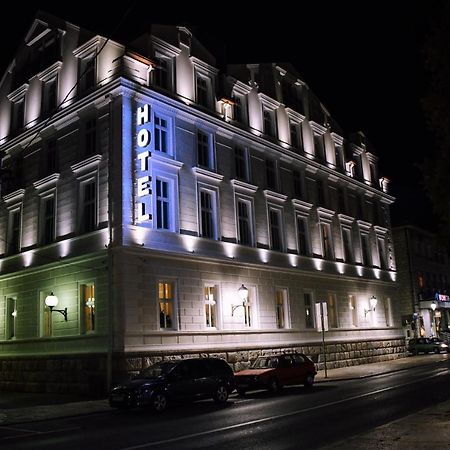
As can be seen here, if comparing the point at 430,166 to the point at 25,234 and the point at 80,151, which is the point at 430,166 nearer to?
the point at 80,151

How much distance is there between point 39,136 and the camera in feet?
94.3

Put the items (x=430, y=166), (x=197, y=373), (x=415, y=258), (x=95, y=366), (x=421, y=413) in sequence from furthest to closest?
(x=415, y=258)
(x=95, y=366)
(x=197, y=373)
(x=421, y=413)
(x=430, y=166)

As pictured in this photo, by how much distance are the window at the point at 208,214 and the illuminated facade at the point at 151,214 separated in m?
0.07

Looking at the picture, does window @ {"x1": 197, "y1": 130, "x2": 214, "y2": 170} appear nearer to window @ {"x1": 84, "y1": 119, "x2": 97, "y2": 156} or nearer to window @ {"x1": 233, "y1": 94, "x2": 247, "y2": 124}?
window @ {"x1": 233, "y1": 94, "x2": 247, "y2": 124}

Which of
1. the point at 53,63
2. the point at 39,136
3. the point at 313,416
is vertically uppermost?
the point at 53,63

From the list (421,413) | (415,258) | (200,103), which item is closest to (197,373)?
(421,413)

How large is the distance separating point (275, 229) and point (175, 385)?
1611 cm

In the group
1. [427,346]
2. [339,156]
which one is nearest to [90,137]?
[339,156]

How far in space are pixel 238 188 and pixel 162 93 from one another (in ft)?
22.1

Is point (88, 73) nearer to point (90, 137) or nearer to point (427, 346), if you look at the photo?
point (90, 137)

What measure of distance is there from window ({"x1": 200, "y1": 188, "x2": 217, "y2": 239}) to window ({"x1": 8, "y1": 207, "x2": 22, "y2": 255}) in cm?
998

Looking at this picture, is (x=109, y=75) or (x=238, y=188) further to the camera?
(x=238, y=188)

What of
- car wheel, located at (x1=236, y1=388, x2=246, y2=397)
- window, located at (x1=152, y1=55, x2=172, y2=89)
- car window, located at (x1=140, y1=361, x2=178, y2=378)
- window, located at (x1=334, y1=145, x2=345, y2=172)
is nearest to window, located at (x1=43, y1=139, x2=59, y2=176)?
window, located at (x1=152, y1=55, x2=172, y2=89)

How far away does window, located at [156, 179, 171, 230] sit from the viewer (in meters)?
24.9
